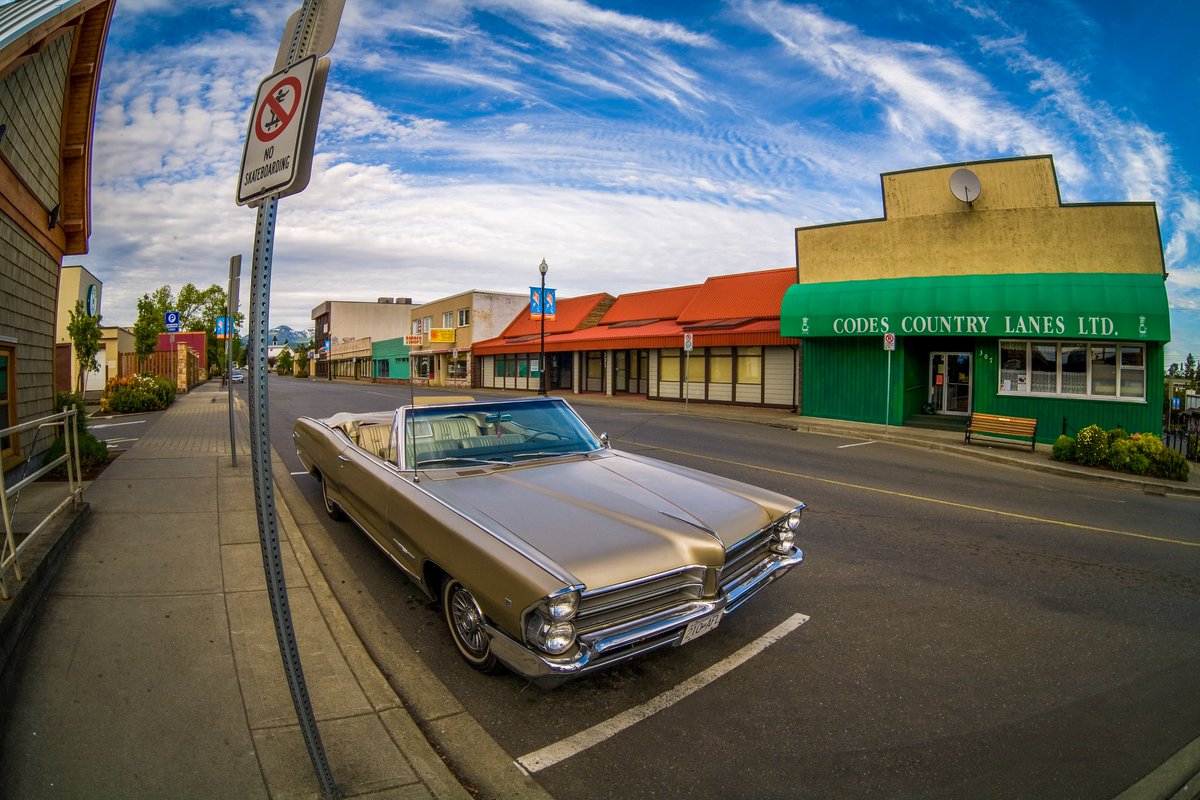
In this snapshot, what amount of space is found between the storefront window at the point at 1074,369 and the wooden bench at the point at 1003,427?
6.43 ft

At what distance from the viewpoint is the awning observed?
564 inches

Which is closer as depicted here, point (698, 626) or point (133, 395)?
point (698, 626)

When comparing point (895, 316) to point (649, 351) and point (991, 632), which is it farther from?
point (991, 632)

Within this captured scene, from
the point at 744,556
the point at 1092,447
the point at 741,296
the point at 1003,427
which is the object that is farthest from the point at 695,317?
the point at 744,556

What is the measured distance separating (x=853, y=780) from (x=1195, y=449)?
16.9 meters

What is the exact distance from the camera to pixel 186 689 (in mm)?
3168

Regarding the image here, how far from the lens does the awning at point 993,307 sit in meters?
14.3

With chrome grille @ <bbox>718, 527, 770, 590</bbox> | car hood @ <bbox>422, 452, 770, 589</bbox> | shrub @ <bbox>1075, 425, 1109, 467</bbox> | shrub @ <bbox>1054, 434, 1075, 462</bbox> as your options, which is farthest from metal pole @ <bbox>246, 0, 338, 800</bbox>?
shrub @ <bbox>1054, 434, 1075, 462</bbox>

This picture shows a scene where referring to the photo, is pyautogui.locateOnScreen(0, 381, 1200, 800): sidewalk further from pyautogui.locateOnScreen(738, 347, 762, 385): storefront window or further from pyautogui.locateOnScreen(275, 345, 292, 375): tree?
pyautogui.locateOnScreen(275, 345, 292, 375): tree

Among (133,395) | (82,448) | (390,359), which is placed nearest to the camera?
(82,448)

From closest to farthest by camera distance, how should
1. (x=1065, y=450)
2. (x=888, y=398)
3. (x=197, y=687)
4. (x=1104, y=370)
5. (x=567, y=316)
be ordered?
(x=197, y=687)
(x=1065, y=450)
(x=1104, y=370)
(x=888, y=398)
(x=567, y=316)

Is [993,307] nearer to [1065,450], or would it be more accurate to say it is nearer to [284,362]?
[1065,450]

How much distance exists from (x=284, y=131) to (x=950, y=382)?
20.7m

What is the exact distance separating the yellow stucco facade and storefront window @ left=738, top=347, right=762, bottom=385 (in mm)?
4539
